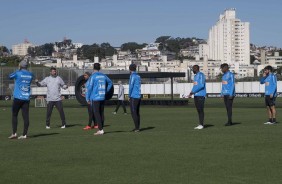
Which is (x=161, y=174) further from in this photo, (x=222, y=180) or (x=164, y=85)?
(x=164, y=85)

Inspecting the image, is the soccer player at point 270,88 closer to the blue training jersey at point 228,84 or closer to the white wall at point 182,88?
the blue training jersey at point 228,84

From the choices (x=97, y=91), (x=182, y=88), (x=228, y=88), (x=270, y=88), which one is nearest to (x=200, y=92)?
(x=228, y=88)

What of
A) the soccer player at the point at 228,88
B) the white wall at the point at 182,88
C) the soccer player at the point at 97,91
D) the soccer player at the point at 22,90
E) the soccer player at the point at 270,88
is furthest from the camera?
the white wall at the point at 182,88

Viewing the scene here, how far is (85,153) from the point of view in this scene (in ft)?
39.2

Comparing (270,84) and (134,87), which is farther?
(270,84)

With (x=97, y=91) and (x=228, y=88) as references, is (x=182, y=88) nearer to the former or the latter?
(x=228, y=88)

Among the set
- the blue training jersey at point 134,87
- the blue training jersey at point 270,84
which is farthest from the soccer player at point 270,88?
the blue training jersey at point 134,87

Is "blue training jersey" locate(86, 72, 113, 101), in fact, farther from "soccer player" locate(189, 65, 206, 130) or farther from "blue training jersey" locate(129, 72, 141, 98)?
"soccer player" locate(189, 65, 206, 130)

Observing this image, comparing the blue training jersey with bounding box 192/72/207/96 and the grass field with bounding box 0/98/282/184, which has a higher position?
the blue training jersey with bounding box 192/72/207/96

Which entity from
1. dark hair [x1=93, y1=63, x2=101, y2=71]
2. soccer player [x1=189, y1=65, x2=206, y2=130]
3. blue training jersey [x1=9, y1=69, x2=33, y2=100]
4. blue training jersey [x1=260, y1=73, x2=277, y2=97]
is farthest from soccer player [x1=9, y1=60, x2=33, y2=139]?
blue training jersey [x1=260, y1=73, x2=277, y2=97]

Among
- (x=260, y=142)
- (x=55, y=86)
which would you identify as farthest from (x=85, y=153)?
(x=55, y=86)

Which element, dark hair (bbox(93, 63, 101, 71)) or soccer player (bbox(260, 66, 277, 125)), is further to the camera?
soccer player (bbox(260, 66, 277, 125))

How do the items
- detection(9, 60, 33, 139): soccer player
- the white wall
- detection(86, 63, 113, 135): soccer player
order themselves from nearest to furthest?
1. detection(9, 60, 33, 139): soccer player
2. detection(86, 63, 113, 135): soccer player
3. the white wall

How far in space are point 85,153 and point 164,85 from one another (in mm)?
66621
